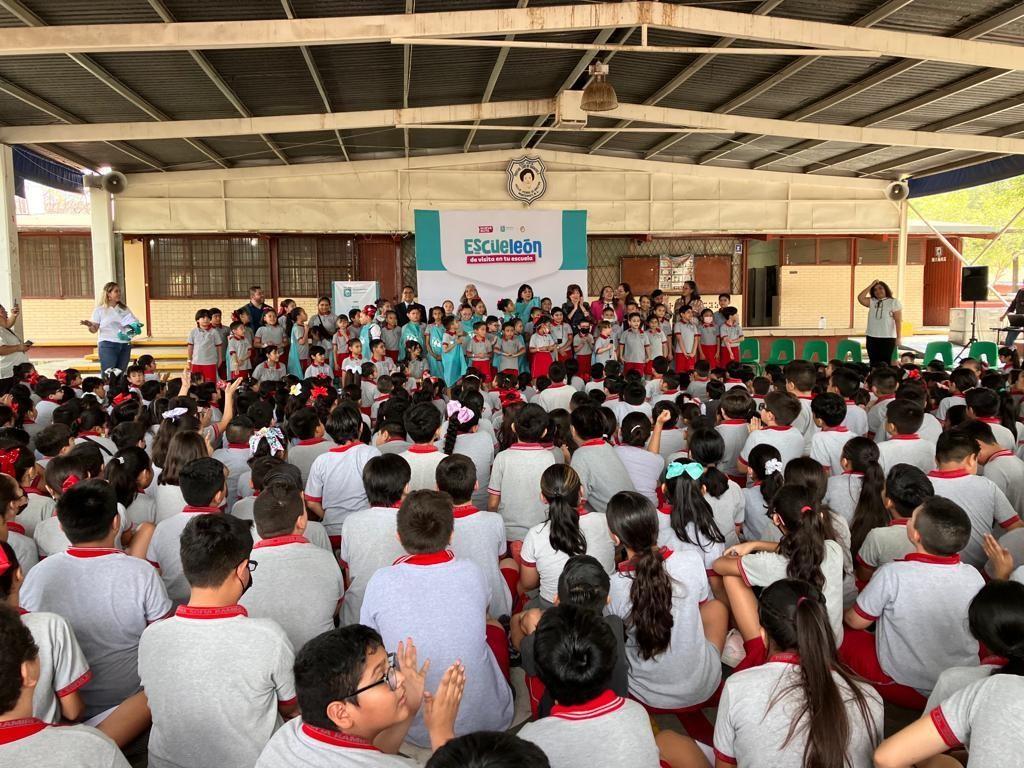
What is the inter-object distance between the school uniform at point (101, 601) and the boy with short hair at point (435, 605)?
733 mm

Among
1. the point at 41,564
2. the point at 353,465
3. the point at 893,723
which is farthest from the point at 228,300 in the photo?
the point at 893,723

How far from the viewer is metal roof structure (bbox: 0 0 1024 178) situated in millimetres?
6141

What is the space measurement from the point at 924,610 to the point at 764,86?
7623 millimetres

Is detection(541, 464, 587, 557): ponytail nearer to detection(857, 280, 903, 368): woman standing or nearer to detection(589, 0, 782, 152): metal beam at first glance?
detection(589, 0, 782, 152): metal beam

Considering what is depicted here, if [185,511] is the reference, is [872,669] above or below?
below

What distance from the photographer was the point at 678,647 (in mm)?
2547

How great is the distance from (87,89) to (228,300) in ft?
17.7

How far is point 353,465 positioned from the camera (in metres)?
3.81

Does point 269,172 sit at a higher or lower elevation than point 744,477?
higher

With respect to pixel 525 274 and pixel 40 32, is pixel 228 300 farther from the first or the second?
pixel 40 32

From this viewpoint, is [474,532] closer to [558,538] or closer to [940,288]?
[558,538]

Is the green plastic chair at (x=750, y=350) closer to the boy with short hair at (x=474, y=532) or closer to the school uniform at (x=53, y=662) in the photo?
the boy with short hair at (x=474, y=532)

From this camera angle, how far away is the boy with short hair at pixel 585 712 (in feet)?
5.33

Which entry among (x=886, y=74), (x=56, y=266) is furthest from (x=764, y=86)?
(x=56, y=266)
